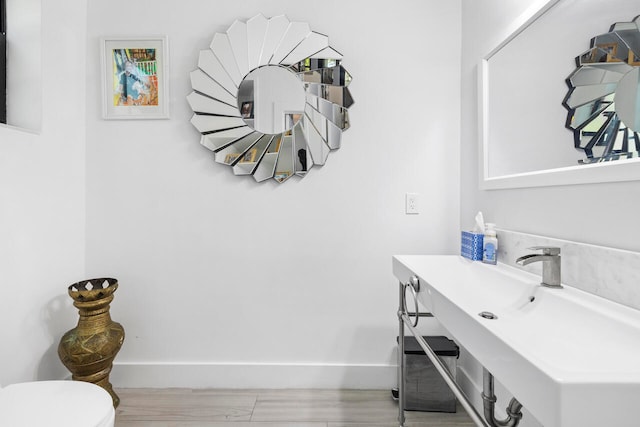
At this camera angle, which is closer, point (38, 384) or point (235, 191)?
point (38, 384)

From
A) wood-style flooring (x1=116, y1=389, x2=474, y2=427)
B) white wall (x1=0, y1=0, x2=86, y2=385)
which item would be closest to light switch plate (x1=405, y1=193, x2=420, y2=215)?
wood-style flooring (x1=116, y1=389, x2=474, y2=427)

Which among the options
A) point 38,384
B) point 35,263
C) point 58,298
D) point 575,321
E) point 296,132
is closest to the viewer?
point 575,321

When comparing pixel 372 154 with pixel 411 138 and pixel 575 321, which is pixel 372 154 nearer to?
pixel 411 138

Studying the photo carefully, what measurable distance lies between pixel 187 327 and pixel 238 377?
0.40 metres

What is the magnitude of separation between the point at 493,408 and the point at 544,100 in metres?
0.98

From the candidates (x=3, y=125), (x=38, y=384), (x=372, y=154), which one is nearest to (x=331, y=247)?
(x=372, y=154)

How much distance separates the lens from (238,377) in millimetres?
1764

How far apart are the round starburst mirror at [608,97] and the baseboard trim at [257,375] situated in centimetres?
Result: 142

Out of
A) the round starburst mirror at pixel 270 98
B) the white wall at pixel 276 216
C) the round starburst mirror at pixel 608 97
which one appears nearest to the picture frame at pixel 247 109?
the round starburst mirror at pixel 270 98

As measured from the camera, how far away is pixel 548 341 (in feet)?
2.13

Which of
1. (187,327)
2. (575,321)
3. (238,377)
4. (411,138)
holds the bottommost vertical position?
(238,377)

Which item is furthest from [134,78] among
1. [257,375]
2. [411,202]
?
[257,375]

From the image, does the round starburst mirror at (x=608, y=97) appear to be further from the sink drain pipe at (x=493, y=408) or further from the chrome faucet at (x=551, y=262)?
the sink drain pipe at (x=493, y=408)

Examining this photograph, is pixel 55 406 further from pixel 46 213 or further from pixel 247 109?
pixel 247 109
